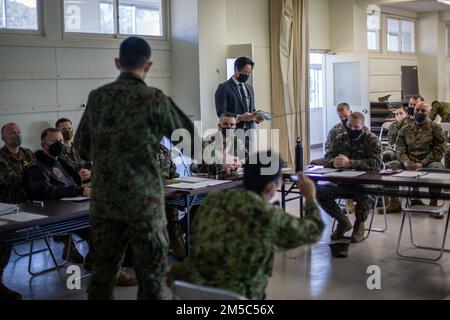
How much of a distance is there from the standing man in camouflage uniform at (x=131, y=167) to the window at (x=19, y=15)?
158 inches

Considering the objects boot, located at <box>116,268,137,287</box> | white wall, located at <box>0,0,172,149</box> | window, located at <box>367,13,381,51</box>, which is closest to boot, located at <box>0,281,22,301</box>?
boot, located at <box>116,268,137,287</box>

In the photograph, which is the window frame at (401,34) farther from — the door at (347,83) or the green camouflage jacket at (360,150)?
the green camouflage jacket at (360,150)

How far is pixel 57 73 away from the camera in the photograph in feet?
22.4

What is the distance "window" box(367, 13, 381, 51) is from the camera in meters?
13.0

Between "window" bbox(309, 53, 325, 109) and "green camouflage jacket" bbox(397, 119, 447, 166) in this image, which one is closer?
"green camouflage jacket" bbox(397, 119, 447, 166)

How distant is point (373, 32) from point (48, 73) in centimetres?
832

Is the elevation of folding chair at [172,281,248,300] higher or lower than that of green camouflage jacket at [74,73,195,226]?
lower

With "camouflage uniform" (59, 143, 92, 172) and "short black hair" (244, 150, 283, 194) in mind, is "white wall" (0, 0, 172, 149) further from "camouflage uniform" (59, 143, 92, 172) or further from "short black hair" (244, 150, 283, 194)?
"short black hair" (244, 150, 283, 194)

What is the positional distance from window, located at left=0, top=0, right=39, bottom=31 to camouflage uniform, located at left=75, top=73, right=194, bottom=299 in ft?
13.1

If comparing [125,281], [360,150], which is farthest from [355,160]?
[125,281]

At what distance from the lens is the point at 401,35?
14625 mm

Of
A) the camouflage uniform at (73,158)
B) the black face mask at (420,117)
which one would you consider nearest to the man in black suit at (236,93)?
the camouflage uniform at (73,158)

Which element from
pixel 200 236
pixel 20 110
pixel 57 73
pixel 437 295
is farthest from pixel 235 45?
pixel 200 236

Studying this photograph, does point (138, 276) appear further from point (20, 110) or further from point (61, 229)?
point (20, 110)
